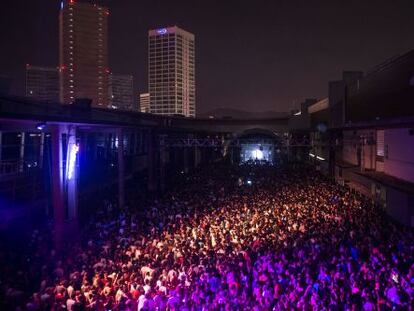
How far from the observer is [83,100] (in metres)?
25.9

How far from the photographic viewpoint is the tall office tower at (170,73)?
160875 mm

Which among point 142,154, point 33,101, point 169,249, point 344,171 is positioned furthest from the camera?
point 142,154

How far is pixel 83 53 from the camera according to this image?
134000 millimetres

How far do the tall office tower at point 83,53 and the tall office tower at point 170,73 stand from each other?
2856cm

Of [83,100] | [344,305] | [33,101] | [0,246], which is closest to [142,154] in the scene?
[83,100]

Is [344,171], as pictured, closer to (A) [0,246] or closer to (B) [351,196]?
(B) [351,196]

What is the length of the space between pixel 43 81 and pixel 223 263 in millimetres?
137099

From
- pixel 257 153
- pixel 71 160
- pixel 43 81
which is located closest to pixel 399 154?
pixel 71 160

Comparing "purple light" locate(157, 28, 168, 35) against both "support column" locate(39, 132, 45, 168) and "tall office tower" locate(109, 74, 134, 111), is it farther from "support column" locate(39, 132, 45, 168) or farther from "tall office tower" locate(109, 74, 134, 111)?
"support column" locate(39, 132, 45, 168)

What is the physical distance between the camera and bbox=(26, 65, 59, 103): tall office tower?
131375 millimetres

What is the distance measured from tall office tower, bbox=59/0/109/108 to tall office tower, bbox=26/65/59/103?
6473 millimetres

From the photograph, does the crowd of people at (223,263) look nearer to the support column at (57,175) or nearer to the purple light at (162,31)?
the support column at (57,175)

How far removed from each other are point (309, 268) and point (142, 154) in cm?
2803

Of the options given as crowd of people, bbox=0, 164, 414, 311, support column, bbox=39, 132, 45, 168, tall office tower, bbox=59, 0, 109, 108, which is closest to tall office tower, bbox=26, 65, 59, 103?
tall office tower, bbox=59, 0, 109, 108
